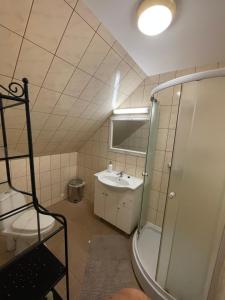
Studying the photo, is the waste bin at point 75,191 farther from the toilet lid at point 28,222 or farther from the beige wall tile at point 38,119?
the beige wall tile at point 38,119

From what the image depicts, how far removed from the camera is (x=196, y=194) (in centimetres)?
96

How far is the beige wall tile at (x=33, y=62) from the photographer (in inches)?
37.7

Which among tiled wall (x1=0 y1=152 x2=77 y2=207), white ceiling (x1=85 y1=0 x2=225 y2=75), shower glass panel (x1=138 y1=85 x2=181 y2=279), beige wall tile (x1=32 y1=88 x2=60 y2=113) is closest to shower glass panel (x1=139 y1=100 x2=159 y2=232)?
shower glass panel (x1=138 y1=85 x2=181 y2=279)

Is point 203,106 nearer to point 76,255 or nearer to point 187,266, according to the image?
point 187,266

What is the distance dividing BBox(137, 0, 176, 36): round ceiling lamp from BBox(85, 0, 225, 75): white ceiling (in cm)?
6

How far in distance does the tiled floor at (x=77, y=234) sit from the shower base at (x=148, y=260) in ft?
1.23

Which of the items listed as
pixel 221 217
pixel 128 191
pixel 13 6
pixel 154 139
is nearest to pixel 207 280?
pixel 221 217

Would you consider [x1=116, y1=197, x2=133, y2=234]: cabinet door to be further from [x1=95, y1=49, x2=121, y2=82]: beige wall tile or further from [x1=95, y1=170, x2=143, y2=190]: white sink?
[x1=95, y1=49, x2=121, y2=82]: beige wall tile

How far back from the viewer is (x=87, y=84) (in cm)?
144

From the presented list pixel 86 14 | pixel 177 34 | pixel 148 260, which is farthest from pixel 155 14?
pixel 148 260

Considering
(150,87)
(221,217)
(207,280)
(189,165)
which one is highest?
(150,87)

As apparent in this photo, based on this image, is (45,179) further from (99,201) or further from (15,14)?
(15,14)

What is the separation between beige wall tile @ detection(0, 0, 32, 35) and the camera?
0.74 meters

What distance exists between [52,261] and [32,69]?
54.8 inches
